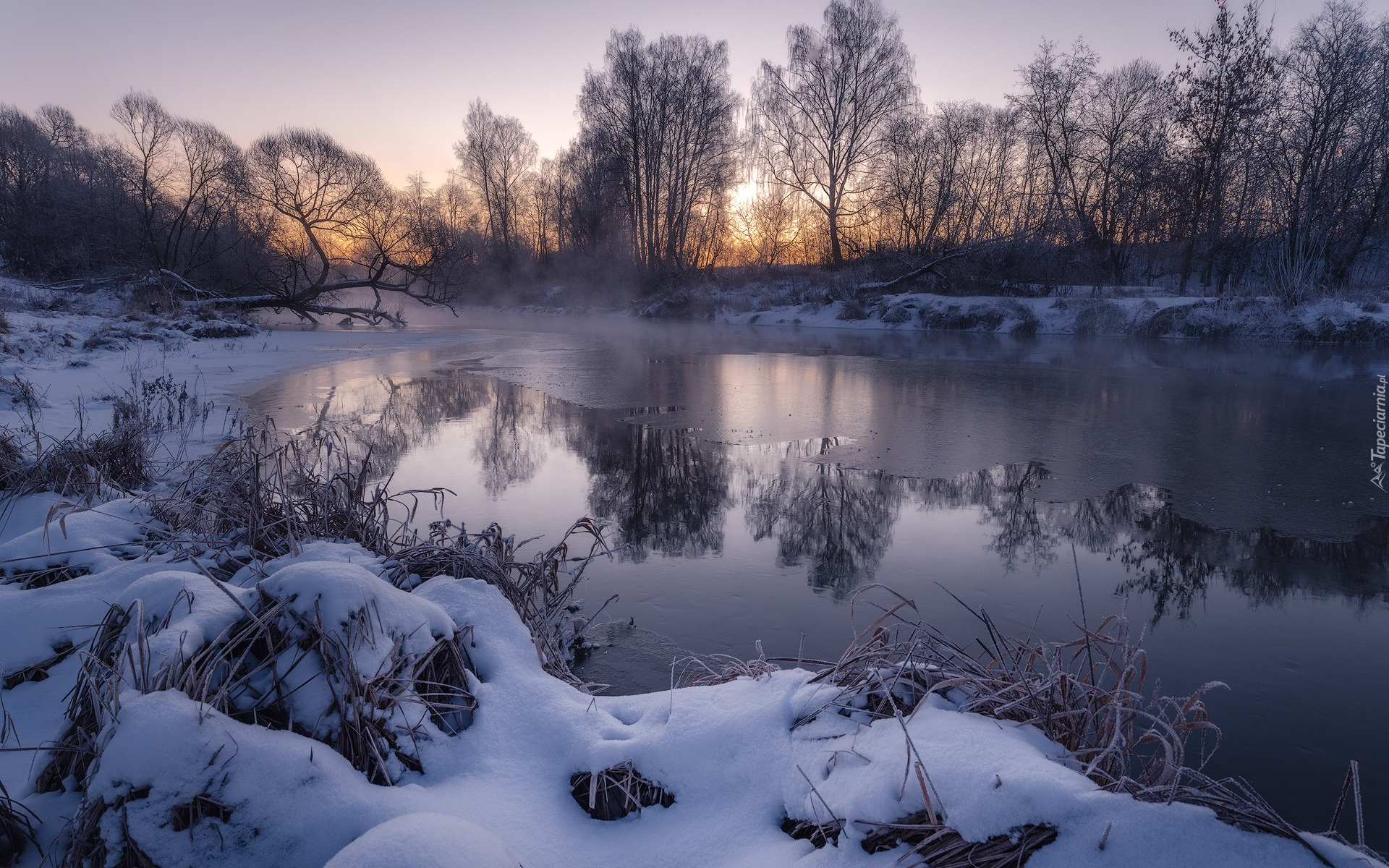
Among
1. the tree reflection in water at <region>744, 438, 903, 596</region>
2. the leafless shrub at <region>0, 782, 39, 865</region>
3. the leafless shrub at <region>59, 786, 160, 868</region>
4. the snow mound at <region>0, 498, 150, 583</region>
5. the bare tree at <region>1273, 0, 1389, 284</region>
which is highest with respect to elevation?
the bare tree at <region>1273, 0, 1389, 284</region>

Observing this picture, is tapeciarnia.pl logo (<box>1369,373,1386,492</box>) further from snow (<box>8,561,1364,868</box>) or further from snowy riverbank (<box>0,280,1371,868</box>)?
snow (<box>8,561,1364,868</box>)

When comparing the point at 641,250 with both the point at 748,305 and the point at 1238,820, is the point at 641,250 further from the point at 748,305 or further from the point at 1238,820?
the point at 1238,820

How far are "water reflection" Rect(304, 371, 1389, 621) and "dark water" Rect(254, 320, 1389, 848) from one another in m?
0.03

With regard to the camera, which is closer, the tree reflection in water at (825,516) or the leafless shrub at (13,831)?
the leafless shrub at (13,831)

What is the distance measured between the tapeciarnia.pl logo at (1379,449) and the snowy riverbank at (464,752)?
5337 millimetres

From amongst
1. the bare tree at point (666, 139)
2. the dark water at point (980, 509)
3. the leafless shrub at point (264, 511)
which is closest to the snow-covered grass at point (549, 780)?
the leafless shrub at point (264, 511)

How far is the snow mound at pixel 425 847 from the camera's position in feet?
3.83

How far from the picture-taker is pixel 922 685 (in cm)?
177

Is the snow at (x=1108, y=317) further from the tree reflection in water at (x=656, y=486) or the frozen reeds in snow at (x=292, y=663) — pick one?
the frozen reeds in snow at (x=292, y=663)

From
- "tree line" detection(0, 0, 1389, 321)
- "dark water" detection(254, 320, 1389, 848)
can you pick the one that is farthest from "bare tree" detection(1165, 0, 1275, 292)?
"dark water" detection(254, 320, 1389, 848)

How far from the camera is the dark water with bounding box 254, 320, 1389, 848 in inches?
117

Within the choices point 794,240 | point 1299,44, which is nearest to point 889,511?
point 1299,44

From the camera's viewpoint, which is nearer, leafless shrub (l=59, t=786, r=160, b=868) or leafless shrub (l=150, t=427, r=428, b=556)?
leafless shrub (l=59, t=786, r=160, b=868)

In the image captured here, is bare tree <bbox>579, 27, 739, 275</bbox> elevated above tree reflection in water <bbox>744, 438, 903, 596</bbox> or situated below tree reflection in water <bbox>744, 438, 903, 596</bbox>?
above
